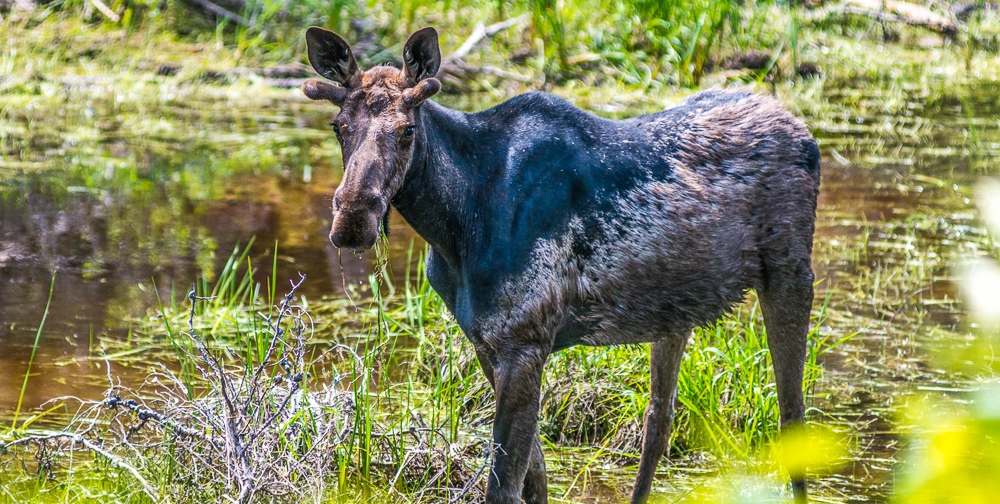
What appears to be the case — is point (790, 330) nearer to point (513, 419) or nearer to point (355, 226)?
point (513, 419)

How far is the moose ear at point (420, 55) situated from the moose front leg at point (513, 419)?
1.06 metres

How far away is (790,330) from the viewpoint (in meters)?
4.12

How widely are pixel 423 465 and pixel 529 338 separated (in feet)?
3.05

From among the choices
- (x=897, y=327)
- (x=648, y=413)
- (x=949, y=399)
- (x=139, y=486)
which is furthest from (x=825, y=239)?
(x=139, y=486)

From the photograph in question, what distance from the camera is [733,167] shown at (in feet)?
12.9

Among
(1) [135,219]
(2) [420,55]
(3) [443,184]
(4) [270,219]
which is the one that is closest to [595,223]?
(3) [443,184]

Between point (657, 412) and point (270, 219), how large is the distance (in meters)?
4.72

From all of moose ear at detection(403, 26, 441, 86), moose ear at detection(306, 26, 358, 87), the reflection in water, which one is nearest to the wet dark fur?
moose ear at detection(403, 26, 441, 86)

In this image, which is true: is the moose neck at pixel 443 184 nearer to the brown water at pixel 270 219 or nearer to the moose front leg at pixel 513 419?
the moose front leg at pixel 513 419

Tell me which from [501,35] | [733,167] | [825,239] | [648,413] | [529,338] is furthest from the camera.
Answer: [501,35]

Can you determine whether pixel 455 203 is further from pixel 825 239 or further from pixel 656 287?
pixel 825 239

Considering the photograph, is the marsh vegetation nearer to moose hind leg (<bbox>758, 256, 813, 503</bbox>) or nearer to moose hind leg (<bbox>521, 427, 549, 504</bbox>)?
moose hind leg (<bbox>521, 427, 549, 504</bbox>)

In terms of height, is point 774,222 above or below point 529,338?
above

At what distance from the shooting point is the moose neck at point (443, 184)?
355 cm
